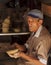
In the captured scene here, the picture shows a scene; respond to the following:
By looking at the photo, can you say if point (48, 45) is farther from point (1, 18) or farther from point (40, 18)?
point (1, 18)

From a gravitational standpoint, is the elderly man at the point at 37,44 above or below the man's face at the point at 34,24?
below

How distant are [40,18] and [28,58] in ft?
1.19

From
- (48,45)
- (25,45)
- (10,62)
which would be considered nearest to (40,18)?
(48,45)

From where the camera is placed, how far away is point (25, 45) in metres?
2.10

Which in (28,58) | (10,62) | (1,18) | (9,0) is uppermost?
(9,0)

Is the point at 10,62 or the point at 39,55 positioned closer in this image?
the point at 39,55

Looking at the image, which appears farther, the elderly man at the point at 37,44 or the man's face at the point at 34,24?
the man's face at the point at 34,24

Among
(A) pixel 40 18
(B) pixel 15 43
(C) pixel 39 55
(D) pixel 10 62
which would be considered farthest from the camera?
(B) pixel 15 43

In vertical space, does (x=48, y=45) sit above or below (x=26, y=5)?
below

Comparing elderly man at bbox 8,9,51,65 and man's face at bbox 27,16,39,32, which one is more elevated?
man's face at bbox 27,16,39,32

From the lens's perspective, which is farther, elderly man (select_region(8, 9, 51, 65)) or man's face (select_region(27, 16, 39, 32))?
man's face (select_region(27, 16, 39, 32))

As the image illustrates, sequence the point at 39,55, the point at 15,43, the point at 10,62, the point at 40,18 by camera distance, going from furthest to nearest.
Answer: the point at 15,43 → the point at 10,62 → the point at 40,18 → the point at 39,55

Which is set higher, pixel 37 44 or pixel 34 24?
pixel 34 24

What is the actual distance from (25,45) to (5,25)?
28cm
